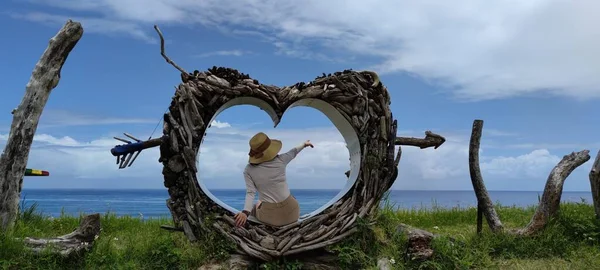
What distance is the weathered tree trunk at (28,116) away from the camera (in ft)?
25.2

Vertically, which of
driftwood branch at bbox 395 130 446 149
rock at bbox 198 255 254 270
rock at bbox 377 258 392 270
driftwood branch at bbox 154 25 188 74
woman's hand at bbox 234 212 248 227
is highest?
driftwood branch at bbox 154 25 188 74

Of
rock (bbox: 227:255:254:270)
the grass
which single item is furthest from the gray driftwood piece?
rock (bbox: 227:255:254:270)

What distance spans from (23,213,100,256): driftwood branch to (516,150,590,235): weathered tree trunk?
558 cm

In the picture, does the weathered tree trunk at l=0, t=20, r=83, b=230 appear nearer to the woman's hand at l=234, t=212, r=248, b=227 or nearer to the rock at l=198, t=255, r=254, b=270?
the rock at l=198, t=255, r=254, b=270

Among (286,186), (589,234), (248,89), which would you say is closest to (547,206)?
(589,234)

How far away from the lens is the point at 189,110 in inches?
286

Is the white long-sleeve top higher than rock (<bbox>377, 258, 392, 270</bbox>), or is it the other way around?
the white long-sleeve top

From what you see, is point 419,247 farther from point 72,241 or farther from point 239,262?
point 72,241

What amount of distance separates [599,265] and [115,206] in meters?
7.29

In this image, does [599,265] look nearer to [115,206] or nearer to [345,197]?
[345,197]

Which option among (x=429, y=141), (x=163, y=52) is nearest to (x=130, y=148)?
(x=163, y=52)

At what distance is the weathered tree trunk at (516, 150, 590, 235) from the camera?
8.50 meters

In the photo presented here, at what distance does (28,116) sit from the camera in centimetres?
785

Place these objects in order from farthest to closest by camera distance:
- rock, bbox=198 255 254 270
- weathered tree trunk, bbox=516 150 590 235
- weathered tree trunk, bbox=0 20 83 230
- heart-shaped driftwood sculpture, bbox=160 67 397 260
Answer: weathered tree trunk, bbox=516 150 590 235, weathered tree trunk, bbox=0 20 83 230, heart-shaped driftwood sculpture, bbox=160 67 397 260, rock, bbox=198 255 254 270
